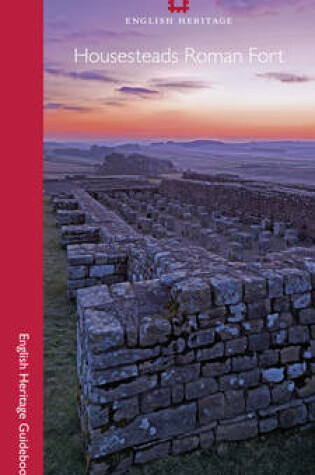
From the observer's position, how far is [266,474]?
345 cm

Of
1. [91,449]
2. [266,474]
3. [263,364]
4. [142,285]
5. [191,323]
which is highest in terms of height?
[142,285]

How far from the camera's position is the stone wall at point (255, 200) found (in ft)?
48.1

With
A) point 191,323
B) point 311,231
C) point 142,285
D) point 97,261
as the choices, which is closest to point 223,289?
point 191,323

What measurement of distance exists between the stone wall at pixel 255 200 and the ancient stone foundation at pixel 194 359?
11.0 metres

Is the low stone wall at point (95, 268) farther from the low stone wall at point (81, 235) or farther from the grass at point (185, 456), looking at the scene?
the low stone wall at point (81, 235)

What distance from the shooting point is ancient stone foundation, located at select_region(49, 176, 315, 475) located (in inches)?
130

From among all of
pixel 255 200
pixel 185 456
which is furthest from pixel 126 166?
pixel 185 456

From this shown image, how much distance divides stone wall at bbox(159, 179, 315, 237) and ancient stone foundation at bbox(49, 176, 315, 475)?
36.2 feet

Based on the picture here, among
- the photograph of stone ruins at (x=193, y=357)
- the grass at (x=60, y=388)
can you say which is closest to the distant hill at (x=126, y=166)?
the grass at (x=60, y=388)

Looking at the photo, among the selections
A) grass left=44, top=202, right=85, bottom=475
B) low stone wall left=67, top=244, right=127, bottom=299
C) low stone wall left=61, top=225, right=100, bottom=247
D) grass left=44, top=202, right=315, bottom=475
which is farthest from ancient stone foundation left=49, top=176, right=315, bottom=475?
low stone wall left=61, top=225, right=100, bottom=247

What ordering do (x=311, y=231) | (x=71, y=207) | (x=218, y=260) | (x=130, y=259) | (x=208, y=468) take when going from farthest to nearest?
(x=71, y=207) → (x=311, y=231) → (x=130, y=259) → (x=218, y=260) → (x=208, y=468)

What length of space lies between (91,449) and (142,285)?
5.59ft

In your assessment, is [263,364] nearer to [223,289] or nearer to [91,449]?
[223,289]

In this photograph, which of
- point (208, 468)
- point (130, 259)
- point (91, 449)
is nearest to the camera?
point (91, 449)
